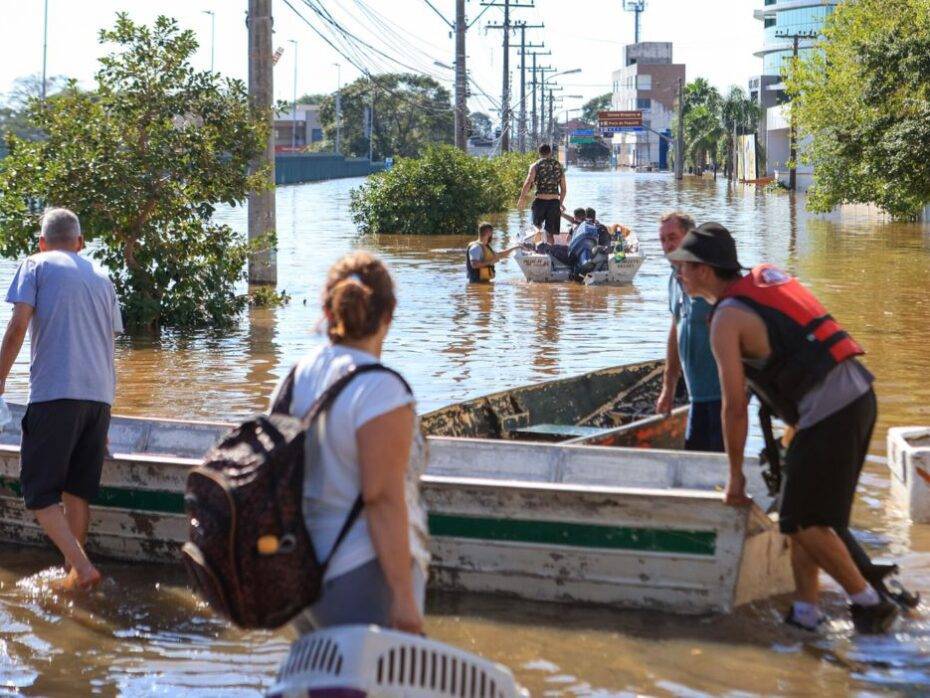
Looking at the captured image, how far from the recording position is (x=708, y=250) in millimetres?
5664

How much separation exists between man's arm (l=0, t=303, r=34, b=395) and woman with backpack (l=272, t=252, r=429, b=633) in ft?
10.3

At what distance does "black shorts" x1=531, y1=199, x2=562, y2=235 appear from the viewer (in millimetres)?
23125

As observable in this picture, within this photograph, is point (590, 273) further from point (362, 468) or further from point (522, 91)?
point (522, 91)

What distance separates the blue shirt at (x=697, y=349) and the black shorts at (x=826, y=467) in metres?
1.36

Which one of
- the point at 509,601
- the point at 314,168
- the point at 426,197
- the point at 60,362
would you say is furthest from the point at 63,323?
the point at 314,168

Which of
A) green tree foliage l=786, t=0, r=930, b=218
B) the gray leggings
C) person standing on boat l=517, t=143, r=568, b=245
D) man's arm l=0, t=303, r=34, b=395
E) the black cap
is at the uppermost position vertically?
green tree foliage l=786, t=0, r=930, b=218

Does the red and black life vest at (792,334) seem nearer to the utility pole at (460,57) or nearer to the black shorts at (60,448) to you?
the black shorts at (60,448)

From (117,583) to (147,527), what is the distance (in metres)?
0.33

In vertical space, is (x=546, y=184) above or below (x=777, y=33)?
below

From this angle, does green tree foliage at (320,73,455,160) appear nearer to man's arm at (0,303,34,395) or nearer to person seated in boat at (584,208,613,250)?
person seated in boat at (584,208,613,250)

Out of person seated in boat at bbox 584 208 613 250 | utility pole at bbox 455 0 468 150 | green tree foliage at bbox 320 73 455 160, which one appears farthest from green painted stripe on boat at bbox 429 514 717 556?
green tree foliage at bbox 320 73 455 160

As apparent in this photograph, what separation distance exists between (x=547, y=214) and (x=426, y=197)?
1446cm

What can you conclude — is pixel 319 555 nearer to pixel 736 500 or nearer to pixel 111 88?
pixel 736 500

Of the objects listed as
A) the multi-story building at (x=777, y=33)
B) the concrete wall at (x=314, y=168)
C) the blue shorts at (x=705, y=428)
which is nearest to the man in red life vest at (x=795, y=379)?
the blue shorts at (x=705, y=428)
